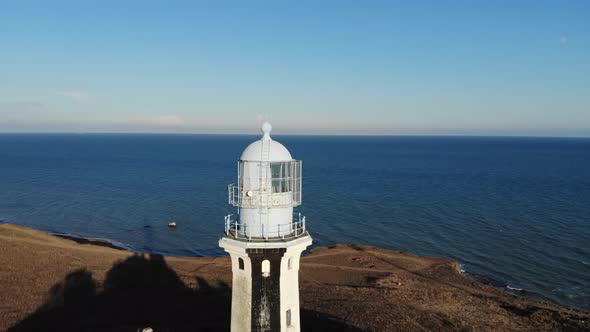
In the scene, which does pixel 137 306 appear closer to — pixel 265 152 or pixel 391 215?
pixel 265 152

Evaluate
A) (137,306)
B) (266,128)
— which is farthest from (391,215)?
(266,128)

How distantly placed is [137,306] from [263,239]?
56.5 ft

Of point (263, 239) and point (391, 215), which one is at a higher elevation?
point (263, 239)

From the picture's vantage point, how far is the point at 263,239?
11461 mm

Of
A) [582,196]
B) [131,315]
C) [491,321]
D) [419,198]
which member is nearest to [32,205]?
[131,315]

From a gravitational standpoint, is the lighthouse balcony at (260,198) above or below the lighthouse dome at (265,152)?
below

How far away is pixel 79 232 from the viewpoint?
164 feet

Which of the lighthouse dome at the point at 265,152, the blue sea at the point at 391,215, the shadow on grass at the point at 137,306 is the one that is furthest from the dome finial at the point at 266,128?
the blue sea at the point at 391,215

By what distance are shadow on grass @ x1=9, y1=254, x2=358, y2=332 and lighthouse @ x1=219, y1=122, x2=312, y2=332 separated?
10.5 m

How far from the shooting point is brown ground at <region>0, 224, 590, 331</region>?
23031mm

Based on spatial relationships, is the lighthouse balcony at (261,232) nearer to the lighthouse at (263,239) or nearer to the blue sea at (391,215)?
the lighthouse at (263,239)

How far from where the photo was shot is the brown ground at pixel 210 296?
75.6 feet

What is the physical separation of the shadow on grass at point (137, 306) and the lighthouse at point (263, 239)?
10.5 metres

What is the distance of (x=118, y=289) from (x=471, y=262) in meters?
29.7
